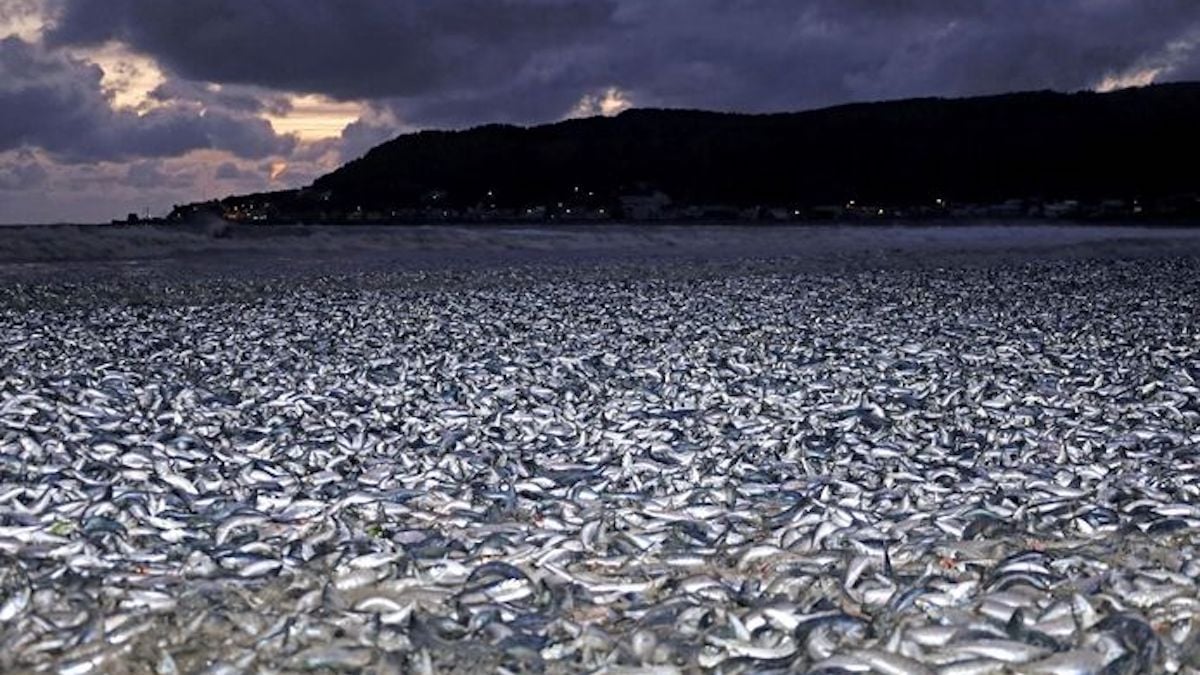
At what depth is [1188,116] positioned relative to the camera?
139 metres

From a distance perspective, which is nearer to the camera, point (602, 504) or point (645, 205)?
point (602, 504)

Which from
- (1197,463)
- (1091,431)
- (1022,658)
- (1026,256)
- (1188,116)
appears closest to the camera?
(1022,658)

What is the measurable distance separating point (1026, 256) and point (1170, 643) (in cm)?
4483

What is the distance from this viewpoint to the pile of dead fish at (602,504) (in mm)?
5449

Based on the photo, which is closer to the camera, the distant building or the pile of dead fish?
the pile of dead fish

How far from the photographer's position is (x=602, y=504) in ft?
26.4

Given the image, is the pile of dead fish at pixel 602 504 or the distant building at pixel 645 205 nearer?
the pile of dead fish at pixel 602 504

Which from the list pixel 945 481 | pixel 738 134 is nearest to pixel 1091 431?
pixel 945 481

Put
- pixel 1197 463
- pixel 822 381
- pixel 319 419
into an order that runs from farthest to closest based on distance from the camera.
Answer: pixel 822 381, pixel 319 419, pixel 1197 463

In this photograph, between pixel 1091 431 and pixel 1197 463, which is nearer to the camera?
pixel 1197 463

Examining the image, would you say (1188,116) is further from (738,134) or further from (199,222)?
(199,222)

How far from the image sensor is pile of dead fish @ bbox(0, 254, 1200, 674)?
545cm

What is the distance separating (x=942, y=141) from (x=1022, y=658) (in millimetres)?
143900

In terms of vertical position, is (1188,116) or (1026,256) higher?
(1188,116)
